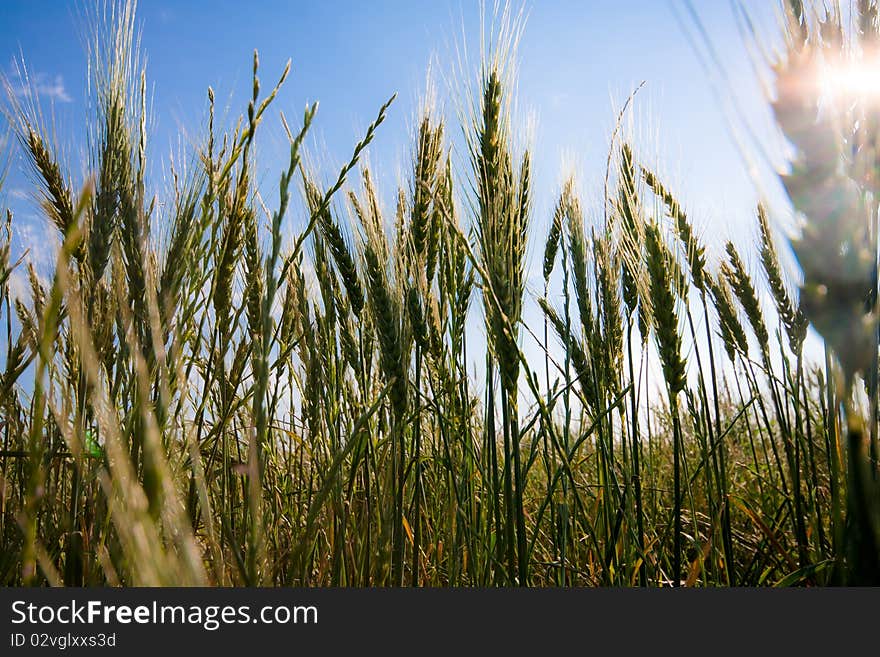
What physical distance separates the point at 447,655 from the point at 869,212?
84cm

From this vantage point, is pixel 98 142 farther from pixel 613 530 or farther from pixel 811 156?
pixel 613 530

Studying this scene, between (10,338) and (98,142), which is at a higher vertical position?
(98,142)

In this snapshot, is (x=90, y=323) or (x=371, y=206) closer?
(x=90, y=323)

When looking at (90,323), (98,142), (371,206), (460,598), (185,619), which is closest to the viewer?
(185,619)

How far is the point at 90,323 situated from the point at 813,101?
1233 millimetres

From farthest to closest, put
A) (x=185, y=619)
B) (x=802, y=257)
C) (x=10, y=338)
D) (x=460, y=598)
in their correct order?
(x=10, y=338) → (x=460, y=598) → (x=185, y=619) → (x=802, y=257)

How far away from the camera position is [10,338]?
1755mm

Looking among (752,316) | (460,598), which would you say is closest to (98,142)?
(460,598)

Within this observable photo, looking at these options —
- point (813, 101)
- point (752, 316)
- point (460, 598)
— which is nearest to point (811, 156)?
point (813, 101)

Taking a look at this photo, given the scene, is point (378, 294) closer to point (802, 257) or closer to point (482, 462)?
point (482, 462)

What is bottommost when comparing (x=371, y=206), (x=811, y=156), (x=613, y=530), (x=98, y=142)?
(x=613, y=530)

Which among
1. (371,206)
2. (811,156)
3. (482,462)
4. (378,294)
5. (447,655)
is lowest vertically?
(447,655)

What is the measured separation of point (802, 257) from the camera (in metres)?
0.73

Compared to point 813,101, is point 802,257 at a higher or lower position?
lower
